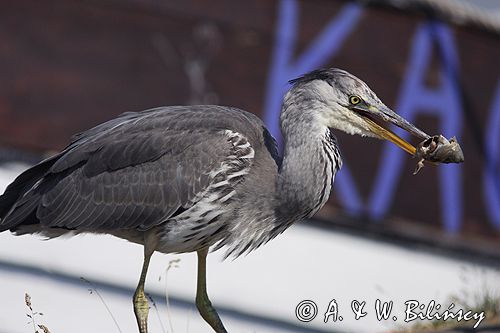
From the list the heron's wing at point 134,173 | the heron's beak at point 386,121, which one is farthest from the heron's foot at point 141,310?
the heron's beak at point 386,121

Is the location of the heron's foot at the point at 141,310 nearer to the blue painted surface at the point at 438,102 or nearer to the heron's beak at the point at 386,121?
the heron's beak at the point at 386,121

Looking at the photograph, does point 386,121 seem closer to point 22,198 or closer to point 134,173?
point 134,173

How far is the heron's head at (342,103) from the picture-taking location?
870 centimetres

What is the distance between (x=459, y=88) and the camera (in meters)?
14.4

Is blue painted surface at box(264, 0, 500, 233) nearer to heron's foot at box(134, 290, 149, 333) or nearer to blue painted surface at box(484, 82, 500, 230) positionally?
blue painted surface at box(484, 82, 500, 230)

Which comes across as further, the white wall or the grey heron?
the white wall

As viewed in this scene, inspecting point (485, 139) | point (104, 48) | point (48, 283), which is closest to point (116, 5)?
point (104, 48)

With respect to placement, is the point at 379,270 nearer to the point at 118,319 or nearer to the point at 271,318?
the point at 271,318

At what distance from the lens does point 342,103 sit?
877cm

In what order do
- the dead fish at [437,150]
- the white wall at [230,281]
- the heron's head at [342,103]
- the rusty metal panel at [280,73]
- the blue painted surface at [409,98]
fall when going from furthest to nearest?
the blue painted surface at [409,98]
the rusty metal panel at [280,73]
the white wall at [230,281]
the heron's head at [342,103]
the dead fish at [437,150]

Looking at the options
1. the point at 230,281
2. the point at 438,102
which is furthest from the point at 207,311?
the point at 438,102

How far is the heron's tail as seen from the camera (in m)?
9.10

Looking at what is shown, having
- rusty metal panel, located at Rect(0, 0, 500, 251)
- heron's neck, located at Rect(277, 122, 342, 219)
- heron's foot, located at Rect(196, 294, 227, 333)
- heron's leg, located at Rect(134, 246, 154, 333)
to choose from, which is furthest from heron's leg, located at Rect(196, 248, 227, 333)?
rusty metal panel, located at Rect(0, 0, 500, 251)

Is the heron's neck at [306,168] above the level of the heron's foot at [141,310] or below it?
above
